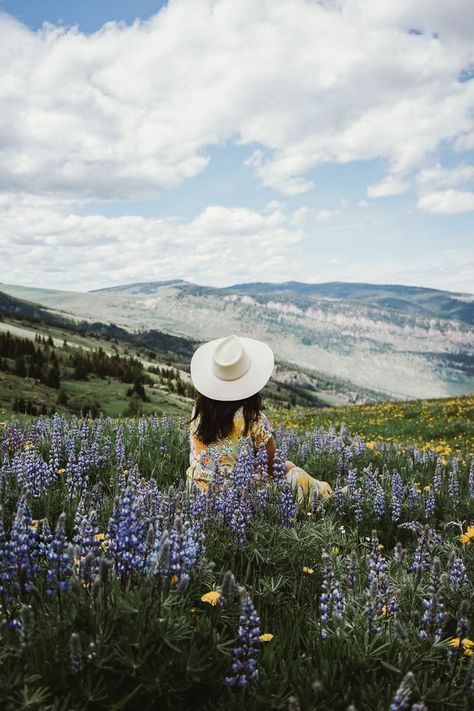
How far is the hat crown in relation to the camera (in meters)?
6.77

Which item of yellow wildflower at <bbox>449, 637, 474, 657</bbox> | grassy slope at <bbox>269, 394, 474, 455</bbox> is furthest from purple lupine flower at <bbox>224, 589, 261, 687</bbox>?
grassy slope at <bbox>269, 394, 474, 455</bbox>

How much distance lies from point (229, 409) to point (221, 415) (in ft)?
0.47

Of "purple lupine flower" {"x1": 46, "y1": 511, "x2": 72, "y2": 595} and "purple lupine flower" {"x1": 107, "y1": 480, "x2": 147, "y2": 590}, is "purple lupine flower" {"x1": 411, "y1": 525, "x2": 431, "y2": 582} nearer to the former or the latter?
"purple lupine flower" {"x1": 107, "y1": 480, "x2": 147, "y2": 590}

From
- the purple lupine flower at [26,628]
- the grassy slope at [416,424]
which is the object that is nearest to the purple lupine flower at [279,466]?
the purple lupine flower at [26,628]

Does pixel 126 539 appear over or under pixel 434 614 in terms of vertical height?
over

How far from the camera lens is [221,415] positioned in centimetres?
705

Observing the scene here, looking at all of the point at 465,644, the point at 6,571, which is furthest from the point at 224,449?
the point at 465,644

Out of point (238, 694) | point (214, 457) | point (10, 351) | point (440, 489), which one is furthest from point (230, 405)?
point (10, 351)

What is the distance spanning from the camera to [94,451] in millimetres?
7898

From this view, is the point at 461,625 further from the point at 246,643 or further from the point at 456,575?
the point at 456,575

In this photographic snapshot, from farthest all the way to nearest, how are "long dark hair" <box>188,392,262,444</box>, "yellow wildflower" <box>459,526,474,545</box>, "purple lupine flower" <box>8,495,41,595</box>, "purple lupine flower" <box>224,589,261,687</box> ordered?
"long dark hair" <box>188,392,262,444</box> → "yellow wildflower" <box>459,526,474,545</box> → "purple lupine flower" <box>8,495,41,595</box> → "purple lupine flower" <box>224,589,261,687</box>

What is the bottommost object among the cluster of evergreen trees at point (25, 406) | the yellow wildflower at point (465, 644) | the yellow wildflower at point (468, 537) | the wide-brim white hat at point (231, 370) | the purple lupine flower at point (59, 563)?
the cluster of evergreen trees at point (25, 406)

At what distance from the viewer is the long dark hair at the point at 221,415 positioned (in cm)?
703

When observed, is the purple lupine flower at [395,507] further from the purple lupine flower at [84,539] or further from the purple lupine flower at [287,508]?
the purple lupine flower at [84,539]
